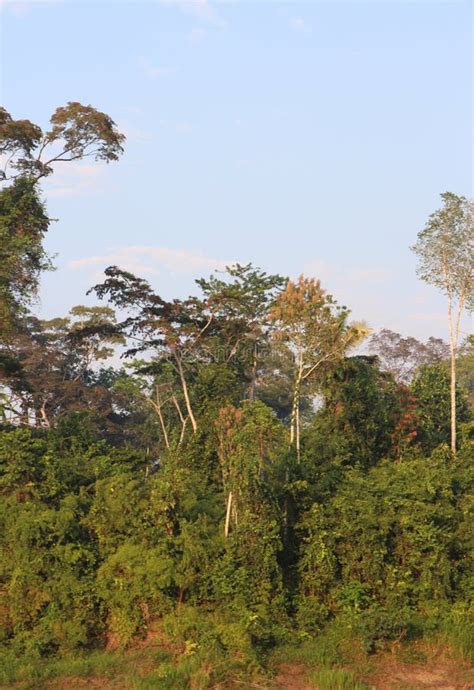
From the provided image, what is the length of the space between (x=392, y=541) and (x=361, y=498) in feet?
2.85

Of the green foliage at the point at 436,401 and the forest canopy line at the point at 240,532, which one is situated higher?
the green foliage at the point at 436,401

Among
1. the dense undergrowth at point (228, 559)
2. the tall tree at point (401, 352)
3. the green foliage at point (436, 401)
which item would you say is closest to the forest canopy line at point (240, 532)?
the dense undergrowth at point (228, 559)

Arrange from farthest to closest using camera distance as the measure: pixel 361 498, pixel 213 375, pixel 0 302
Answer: pixel 213 375
pixel 0 302
pixel 361 498

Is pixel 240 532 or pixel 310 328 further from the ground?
pixel 310 328

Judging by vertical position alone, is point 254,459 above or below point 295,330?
below

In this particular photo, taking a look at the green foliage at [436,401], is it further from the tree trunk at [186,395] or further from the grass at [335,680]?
the grass at [335,680]

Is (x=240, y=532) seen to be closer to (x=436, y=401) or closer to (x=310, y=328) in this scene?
(x=310, y=328)

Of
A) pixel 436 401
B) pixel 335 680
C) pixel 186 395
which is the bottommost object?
pixel 335 680

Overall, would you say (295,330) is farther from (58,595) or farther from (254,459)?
(58,595)

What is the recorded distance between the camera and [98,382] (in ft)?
113

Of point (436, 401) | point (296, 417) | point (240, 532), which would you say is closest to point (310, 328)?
point (296, 417)

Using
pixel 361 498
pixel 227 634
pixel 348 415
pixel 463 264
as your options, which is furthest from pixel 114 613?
pixel 463 264

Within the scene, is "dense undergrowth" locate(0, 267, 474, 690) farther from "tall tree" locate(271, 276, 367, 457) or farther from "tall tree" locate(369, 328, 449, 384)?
"tall tree" locate(369, 328, 449, 384)

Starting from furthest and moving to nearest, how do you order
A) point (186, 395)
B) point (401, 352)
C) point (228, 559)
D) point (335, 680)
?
1. point (401, 352)
2. point (186, 395)
3. point (228, 559)
4. point (335, 680)
